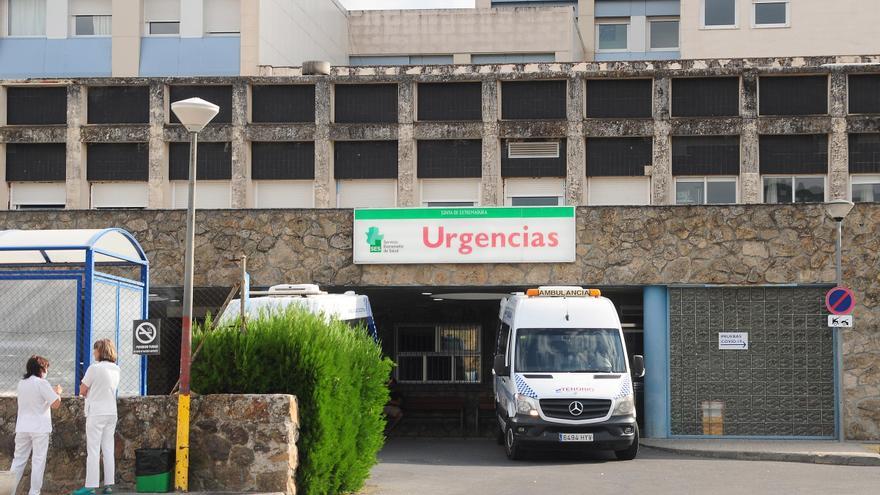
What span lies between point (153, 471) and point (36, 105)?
2263 cm

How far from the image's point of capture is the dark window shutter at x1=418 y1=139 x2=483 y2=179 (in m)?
32.3

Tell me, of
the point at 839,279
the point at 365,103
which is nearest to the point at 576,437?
the point at 839,279

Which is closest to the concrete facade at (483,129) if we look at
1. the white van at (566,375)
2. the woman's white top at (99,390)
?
Result: the white van at (566,375)

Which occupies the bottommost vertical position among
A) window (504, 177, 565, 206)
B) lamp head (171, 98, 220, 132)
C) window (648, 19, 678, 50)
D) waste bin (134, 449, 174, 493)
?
waste bin (134, 449, 174, 493)

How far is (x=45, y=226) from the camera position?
82.8ft

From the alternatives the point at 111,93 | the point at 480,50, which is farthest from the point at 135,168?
the point at 480,50

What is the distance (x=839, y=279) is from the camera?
22969 mm

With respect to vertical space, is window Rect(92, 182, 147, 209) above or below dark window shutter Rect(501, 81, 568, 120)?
below

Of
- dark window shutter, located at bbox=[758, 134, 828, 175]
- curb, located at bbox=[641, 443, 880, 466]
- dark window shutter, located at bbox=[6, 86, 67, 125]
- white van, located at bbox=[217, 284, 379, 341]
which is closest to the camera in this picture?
curb, located at bbox=[641, 443, 880, 466]

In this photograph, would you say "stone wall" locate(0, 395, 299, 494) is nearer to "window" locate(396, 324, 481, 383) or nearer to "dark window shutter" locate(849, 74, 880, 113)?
"window" locate(396, 324, 481, 383)

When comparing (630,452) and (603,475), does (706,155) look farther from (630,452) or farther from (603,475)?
(603,475)

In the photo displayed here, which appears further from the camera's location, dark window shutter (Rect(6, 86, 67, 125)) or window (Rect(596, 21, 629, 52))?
window (Rect(596, 21, 629, 52))

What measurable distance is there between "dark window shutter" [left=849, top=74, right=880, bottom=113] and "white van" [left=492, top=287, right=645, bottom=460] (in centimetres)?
1267

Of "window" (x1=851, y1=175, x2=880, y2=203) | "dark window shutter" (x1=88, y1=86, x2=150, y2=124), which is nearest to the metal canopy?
"dark window shutter" (x1=88, y1=86, x2=150, y2=124)
